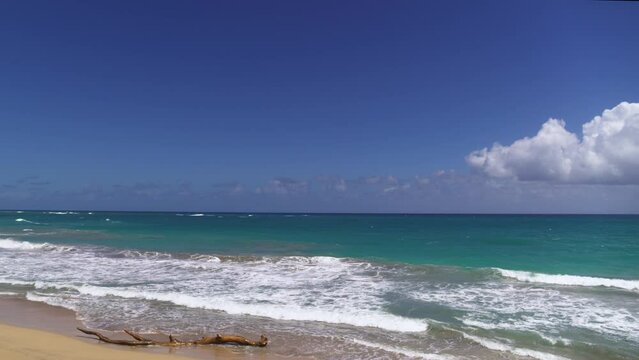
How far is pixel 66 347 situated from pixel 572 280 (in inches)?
637

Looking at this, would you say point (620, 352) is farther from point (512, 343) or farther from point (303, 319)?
point (303, 319)

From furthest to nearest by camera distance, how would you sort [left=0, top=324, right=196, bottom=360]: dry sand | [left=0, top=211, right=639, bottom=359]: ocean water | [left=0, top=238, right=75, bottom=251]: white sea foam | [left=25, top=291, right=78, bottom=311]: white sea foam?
[left=0, top=238, right=75, bottom=251]: white sea foam → [left=25, top=291, right=78, bottom=311]: white sea foam → [left=0, top=211, right=639, bottom=359]: ocean water → [left=0, top=324, right=196, bottom=360]: dry sand

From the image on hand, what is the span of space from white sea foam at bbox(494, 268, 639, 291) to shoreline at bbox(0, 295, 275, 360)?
40.2 ft

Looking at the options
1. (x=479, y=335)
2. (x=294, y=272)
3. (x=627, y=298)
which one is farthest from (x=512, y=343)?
(x=294, y=272)

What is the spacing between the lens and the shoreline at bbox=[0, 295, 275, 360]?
6.99m

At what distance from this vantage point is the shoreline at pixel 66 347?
22.9 ft

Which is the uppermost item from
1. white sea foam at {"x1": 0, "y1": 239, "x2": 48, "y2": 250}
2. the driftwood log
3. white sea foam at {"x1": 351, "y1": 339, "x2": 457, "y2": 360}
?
the driftwood log

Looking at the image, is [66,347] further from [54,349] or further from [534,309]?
[534,309]

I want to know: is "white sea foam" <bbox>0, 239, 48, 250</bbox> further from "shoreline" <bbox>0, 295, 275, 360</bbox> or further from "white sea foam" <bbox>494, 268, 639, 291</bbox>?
"white sea foam" <bbox>494, 268, 639, 291</bbox>

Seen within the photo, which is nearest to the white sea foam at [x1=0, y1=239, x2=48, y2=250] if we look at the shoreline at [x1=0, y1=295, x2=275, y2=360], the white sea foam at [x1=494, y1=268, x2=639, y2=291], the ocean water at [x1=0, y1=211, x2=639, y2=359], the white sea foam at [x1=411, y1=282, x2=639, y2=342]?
the ocean water at [x1=0, y1=211, x2=639, y2=359]

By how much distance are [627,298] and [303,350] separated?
35.1 ft

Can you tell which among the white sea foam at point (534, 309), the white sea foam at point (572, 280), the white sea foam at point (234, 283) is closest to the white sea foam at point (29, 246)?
the white sea foam at point (234, 283)

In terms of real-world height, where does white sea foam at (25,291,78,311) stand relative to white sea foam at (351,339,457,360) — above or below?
below

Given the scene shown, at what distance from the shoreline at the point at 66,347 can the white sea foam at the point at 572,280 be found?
12260 millimetres
